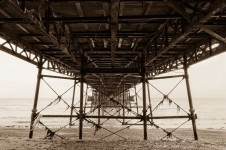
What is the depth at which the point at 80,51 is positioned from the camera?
11.1 meters

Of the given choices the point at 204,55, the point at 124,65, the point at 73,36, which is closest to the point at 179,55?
the point at 204,55

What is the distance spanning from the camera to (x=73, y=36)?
912 centimetres

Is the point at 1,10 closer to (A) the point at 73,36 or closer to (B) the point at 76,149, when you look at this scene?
(A) the point at 73,36

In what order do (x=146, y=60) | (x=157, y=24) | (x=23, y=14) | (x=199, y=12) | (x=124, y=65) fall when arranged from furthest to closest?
(x=124, y=65) < (x=146, y=60) < (x=157, y=24) < (x=199, y=12) < (x=23, y=14)

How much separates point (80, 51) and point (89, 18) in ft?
15.1

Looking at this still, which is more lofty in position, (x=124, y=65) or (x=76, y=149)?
(x=124, y=65)

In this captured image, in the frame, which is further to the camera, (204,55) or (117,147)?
(204,55)

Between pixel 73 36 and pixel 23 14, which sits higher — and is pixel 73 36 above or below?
above

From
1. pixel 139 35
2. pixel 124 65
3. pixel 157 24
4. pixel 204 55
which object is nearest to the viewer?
pixel 157 24

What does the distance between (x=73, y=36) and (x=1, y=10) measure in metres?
2.93

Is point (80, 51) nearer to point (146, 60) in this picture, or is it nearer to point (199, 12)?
point (146, 60)

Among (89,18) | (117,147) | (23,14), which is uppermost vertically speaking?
(89,18)

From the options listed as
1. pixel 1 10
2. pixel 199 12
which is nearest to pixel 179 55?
pixel 199 12

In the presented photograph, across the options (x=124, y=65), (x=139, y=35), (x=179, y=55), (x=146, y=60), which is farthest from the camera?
(x=124, y=65)
